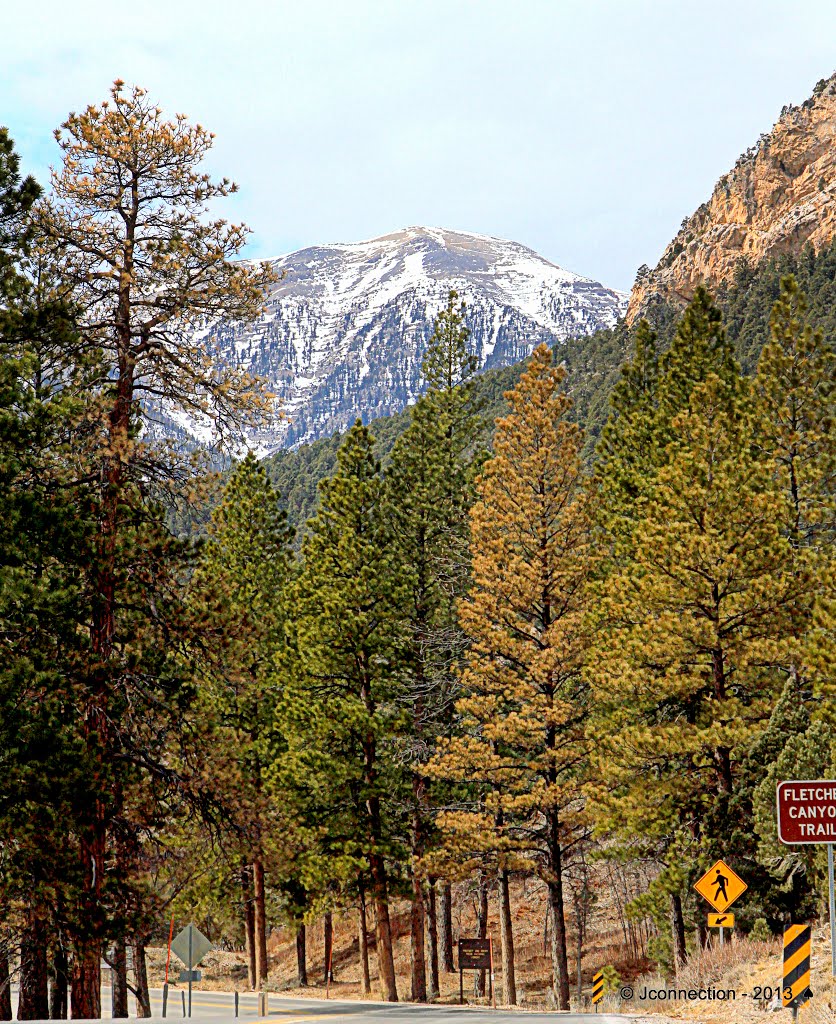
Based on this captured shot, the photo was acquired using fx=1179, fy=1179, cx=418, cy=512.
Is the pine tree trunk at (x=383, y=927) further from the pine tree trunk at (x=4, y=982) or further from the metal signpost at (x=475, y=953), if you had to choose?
the pine tree trunk at (x=4, y=982)

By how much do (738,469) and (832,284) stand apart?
83658 millimetres

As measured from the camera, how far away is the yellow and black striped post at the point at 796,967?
1256cm

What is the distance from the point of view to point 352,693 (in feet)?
99.3

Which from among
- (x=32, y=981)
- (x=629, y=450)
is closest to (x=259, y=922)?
(x=32, y=981)

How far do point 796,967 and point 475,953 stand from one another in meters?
16.1

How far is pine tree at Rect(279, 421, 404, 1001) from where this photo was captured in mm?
28641

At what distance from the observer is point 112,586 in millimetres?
15859

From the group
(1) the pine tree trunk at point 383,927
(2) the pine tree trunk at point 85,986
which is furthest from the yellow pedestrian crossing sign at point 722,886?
(1) the pine tree trunk at point 383,927

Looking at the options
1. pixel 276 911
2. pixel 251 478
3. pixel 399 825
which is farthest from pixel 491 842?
pixel 276 911

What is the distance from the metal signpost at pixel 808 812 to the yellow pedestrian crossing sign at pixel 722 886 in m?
4.95

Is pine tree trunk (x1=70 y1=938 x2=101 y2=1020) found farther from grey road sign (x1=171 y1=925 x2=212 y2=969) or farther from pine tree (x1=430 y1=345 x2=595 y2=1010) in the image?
pine tree (x1=430 y1=345 x2=595 y2=1010)

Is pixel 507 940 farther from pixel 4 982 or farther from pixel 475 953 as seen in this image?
pixel 4 982

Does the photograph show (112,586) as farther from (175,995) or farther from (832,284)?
(832,284)

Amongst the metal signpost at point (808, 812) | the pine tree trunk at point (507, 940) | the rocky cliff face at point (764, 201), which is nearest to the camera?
the metal signpost at point (808, 812)
